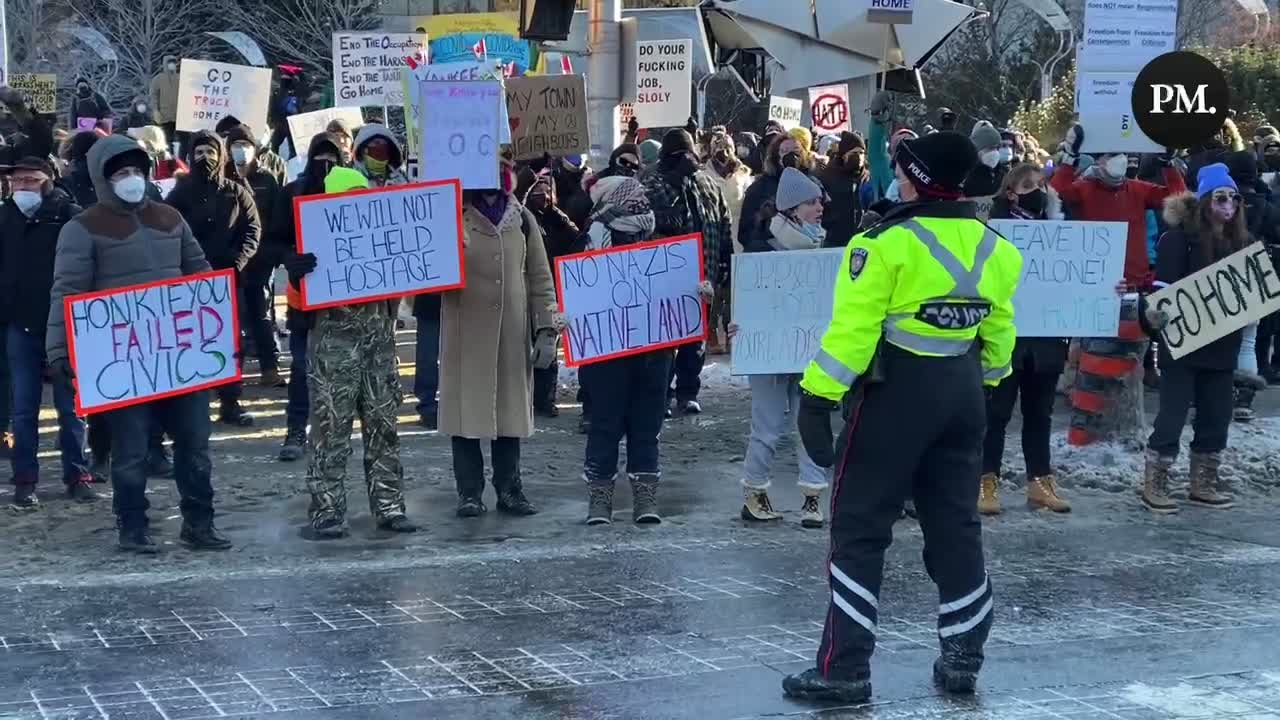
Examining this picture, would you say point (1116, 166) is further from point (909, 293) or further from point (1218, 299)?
point (909, 293)

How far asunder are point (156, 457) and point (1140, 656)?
6.23 metres

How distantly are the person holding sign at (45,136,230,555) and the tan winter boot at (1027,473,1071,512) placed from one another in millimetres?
4337

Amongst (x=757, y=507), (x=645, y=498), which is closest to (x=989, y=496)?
(x=757, y=507)

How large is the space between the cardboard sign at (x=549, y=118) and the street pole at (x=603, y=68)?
43cm

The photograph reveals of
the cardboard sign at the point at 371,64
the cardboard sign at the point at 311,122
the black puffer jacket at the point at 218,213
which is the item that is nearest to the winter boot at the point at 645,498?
the black puffer jacket at the point at 218,213

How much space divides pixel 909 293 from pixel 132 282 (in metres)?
4.27

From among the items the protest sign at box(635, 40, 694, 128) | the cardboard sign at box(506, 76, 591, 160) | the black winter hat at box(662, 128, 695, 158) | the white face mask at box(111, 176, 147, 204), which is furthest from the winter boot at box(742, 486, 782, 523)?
the protest sign at box(635, 40, 694, 128)

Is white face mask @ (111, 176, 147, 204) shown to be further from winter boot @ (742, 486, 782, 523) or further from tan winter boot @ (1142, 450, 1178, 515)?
tan winter boot @ (1142, 450, 1178, 515)

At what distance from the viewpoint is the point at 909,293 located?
6102 millimetres

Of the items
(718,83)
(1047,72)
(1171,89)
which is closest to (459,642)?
(1171,89)

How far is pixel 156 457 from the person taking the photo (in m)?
10.9

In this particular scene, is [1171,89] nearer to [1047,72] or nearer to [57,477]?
[57,477]

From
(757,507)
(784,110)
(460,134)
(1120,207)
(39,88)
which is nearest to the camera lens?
(460,134)

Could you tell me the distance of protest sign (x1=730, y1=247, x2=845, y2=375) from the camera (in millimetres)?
9500
